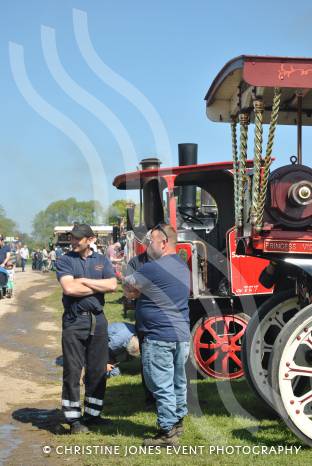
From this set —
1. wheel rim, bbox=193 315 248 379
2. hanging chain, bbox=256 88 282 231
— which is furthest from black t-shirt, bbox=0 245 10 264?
hanging chain, bbox=256 88 282 231

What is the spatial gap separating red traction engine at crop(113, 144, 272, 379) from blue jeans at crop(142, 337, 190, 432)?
2.61 m

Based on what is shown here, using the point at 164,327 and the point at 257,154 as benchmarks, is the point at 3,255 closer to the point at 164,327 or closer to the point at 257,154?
the point at 164,327

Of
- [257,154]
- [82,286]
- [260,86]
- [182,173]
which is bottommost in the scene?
[82,286]

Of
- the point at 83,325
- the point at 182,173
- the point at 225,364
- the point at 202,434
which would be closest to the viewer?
the point at 202,434

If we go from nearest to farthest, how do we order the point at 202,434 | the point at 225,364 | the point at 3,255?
the point at 202,434, the point at 225,364, the point at 3,255

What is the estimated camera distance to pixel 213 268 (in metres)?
8.92

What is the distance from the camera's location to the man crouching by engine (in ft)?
18.3

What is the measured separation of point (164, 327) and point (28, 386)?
3.14 m

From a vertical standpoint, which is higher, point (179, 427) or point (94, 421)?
point (179, 427)

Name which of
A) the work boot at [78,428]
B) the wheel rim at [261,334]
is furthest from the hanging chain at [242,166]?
the work boot at [78,428]

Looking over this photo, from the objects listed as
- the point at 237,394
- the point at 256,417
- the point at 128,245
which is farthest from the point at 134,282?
the point at 128,245

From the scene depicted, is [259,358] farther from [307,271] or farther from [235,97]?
[235,97]

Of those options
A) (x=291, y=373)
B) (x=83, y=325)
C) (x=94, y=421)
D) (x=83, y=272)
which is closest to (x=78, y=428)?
(x=94, y=421)

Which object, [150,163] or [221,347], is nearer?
[221,347]
